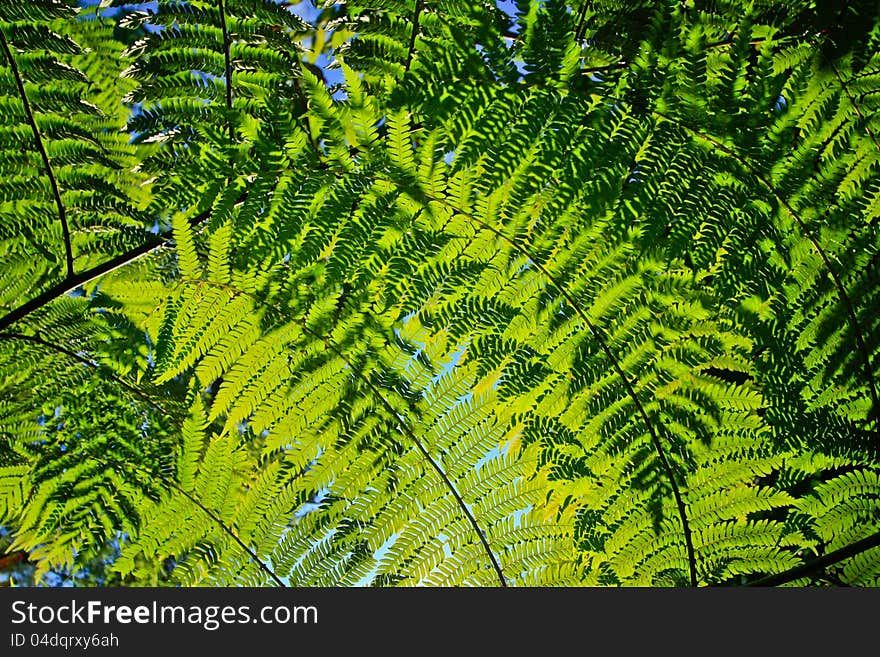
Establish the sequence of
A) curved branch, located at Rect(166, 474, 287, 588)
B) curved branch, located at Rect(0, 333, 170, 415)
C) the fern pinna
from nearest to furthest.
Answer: the fern pinna < curved branch, located at Rect(166, 474, 287, 588) < curved branch, located at Rect(0, 333, 170, 415)

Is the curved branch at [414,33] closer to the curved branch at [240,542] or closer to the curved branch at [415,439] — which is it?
the curved branch at [415,439]

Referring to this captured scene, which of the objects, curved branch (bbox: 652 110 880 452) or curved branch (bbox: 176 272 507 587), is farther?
curved branch (bbox: 176 272 507 587)

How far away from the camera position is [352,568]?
1.14 metres

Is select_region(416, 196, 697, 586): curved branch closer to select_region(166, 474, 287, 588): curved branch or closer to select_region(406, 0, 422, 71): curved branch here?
select_region(406, 0, 422, 71): curved branch

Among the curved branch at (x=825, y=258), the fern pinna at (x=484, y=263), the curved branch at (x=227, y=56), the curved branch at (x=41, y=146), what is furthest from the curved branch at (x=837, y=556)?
the curved branch at (x=41, y=146)

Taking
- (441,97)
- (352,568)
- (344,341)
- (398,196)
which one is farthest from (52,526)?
(441,97)

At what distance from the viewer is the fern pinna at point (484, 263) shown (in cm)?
94

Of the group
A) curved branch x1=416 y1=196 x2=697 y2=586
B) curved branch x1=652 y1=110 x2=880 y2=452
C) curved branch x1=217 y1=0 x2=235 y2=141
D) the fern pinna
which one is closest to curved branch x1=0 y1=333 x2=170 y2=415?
the fern pinna

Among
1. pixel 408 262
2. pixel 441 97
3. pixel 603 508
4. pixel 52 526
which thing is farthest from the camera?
pixel 52 526

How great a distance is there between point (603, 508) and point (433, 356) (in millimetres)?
388

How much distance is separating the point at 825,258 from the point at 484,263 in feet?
1.69

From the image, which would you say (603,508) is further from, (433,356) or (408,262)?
(408,262)

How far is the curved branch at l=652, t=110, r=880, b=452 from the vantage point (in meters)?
0.95

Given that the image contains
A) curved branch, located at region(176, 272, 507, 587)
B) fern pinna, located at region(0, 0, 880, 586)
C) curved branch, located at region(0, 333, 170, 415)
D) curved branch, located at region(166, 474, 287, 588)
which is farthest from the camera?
curved branch, located at region(0, 333, 170, 415)
